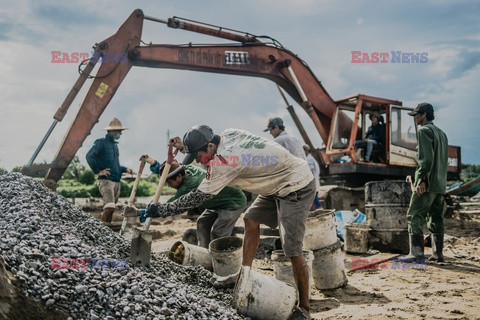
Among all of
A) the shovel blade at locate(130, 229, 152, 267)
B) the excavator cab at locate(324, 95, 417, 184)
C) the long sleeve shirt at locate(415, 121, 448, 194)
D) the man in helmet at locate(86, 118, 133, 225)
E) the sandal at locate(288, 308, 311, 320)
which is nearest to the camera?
the sandal at locate(288, 308, 311, 320)

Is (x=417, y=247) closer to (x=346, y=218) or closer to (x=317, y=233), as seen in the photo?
(x=317, y=233)

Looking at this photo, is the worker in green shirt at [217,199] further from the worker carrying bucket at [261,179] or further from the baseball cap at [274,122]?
the baseball cap at [274,122]

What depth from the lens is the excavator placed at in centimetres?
823

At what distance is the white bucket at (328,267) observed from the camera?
15.0 ft

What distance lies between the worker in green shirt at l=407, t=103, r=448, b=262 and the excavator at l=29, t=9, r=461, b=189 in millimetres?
4418

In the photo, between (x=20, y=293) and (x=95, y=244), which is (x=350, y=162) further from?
(x=20, y=293)

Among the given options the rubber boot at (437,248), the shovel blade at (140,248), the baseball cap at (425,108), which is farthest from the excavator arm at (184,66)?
the rubber boot at (437,248)

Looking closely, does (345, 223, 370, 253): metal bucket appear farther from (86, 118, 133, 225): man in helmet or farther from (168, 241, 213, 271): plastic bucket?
(86, 118, 133, 225): man in helmet

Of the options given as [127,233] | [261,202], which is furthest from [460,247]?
[127,233]

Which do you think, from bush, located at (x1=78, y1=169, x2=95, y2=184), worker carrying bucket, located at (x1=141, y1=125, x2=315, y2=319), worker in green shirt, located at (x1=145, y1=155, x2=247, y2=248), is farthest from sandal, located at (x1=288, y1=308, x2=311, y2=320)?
bush, located at (x1=78, y1=169, x2=95, y2=184)

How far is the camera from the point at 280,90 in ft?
36.7

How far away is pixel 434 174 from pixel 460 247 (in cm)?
220

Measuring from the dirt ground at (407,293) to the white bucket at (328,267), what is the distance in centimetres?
9

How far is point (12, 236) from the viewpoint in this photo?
11.6 feet
